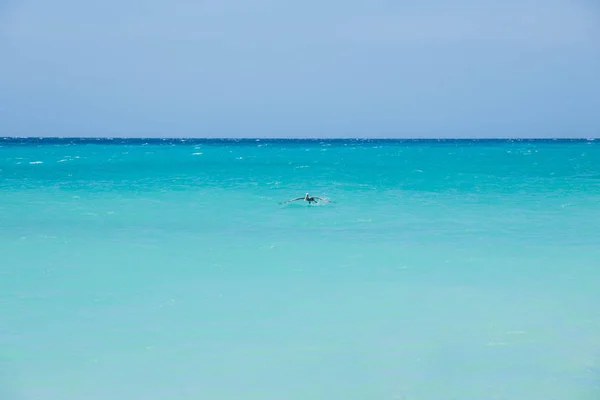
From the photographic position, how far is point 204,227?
668 inches

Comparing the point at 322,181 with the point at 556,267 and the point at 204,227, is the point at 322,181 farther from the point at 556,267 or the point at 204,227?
the point at 556,267

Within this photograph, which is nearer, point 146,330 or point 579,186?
point 146,330

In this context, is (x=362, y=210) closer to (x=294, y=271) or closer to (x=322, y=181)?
(x=294, y=271)

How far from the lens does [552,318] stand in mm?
8977

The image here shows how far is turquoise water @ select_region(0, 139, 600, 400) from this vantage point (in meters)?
7.09

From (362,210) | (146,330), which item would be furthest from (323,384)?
(362,210)

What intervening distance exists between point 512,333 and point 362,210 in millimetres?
12387

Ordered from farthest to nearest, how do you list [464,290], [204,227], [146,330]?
[204,227] < [464,290] < [146,330]

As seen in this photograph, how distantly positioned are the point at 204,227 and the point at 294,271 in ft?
18.7

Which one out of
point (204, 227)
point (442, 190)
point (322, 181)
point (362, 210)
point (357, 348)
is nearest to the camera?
point (357, 348)

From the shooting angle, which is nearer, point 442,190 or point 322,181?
point 442,190

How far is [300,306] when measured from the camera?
31.6 ft

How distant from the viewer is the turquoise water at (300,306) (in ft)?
23.3

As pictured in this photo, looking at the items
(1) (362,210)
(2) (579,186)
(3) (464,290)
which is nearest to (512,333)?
(3) (464,290)
